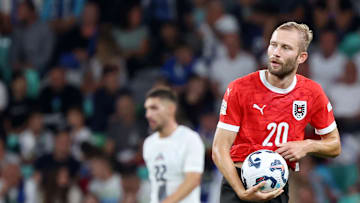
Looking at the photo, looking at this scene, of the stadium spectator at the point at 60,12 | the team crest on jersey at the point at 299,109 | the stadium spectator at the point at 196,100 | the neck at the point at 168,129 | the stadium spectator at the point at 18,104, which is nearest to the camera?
the team crest on jersey at the point at 299,109

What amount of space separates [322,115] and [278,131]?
0.40 m

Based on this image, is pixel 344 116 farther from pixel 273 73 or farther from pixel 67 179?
pixel 273 73

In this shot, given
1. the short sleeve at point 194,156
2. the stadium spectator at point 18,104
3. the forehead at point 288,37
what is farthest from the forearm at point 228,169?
the stadium spectator at point 18,104

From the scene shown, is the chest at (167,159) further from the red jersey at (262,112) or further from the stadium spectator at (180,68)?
the stadium spectator at (180,68)

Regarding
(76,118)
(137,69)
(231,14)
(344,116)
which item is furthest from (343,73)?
(76,118)

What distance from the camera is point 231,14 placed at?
12.3 meters

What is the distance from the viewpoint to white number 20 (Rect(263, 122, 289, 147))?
5586 mm

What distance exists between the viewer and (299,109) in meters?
5.67

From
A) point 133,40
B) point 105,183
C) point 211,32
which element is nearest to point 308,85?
point 105,183

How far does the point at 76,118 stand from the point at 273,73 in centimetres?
640

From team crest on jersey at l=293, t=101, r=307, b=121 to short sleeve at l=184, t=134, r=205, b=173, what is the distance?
1791mm

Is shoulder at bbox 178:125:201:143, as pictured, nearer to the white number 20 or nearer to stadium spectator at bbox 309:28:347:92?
the white number 20

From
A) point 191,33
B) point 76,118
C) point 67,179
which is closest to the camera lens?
point 67,179

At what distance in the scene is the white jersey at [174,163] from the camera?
286 inches
